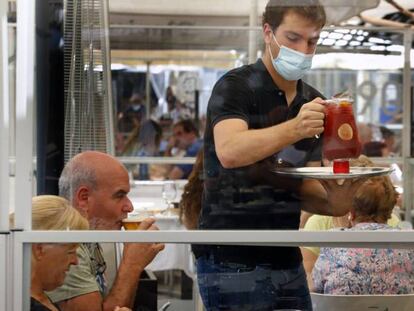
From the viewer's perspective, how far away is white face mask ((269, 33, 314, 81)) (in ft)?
6.53

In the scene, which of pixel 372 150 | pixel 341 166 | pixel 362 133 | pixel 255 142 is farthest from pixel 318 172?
pixel 372 150

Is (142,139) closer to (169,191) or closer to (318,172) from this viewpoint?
(169,191)

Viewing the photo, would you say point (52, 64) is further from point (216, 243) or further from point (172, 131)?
point (172, 131)

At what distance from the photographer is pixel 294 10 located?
2008 mm

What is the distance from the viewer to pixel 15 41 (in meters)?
2.01

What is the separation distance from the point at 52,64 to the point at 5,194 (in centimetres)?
35

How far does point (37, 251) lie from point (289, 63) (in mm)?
765

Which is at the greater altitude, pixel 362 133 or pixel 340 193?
pixel 362 133

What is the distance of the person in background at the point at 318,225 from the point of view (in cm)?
201

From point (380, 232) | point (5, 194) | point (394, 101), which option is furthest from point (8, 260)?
point (394, 101)

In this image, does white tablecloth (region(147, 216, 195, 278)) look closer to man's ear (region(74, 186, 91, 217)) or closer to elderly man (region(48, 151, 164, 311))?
elderly man (region(48, 151, 164, 311))

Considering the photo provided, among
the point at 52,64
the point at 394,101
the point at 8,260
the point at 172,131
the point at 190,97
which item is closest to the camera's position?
the point at 8,260

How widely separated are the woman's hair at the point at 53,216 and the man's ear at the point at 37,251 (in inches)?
1.6

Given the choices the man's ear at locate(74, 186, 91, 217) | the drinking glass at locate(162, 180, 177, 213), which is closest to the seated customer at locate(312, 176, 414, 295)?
the man's ear at locate(74, 186, 91, 217)
